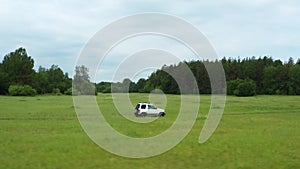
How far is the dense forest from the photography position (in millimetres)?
115625

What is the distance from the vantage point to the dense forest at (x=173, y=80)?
116 meters

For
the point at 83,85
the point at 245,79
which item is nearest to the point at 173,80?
the point at 245,79

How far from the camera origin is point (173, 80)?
13600cm

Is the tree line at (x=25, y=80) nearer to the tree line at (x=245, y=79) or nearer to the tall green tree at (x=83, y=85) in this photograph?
the tall green tree at (x=83, y=85)

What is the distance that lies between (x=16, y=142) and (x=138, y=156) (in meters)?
7.17

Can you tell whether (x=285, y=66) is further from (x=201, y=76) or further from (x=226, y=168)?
(x=226, y=168)

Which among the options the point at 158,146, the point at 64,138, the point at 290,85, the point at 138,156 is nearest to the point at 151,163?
the point at 138,156

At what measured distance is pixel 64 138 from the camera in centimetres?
2114

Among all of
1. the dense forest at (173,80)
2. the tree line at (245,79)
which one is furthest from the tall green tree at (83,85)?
the tree line at (245,79)

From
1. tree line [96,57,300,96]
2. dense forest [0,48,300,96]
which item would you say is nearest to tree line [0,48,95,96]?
dense forest [0,48,300,96]

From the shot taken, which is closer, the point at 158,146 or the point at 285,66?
the point at 158,146

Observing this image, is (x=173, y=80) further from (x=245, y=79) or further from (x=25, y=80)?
(x=25, y=80)

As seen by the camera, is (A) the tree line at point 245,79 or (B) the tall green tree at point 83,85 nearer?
(B) the tall green tree at point 83,85

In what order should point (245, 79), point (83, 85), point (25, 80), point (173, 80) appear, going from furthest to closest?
point (173, 80), point (245, 79), point (25, 80), point (83, 85)
